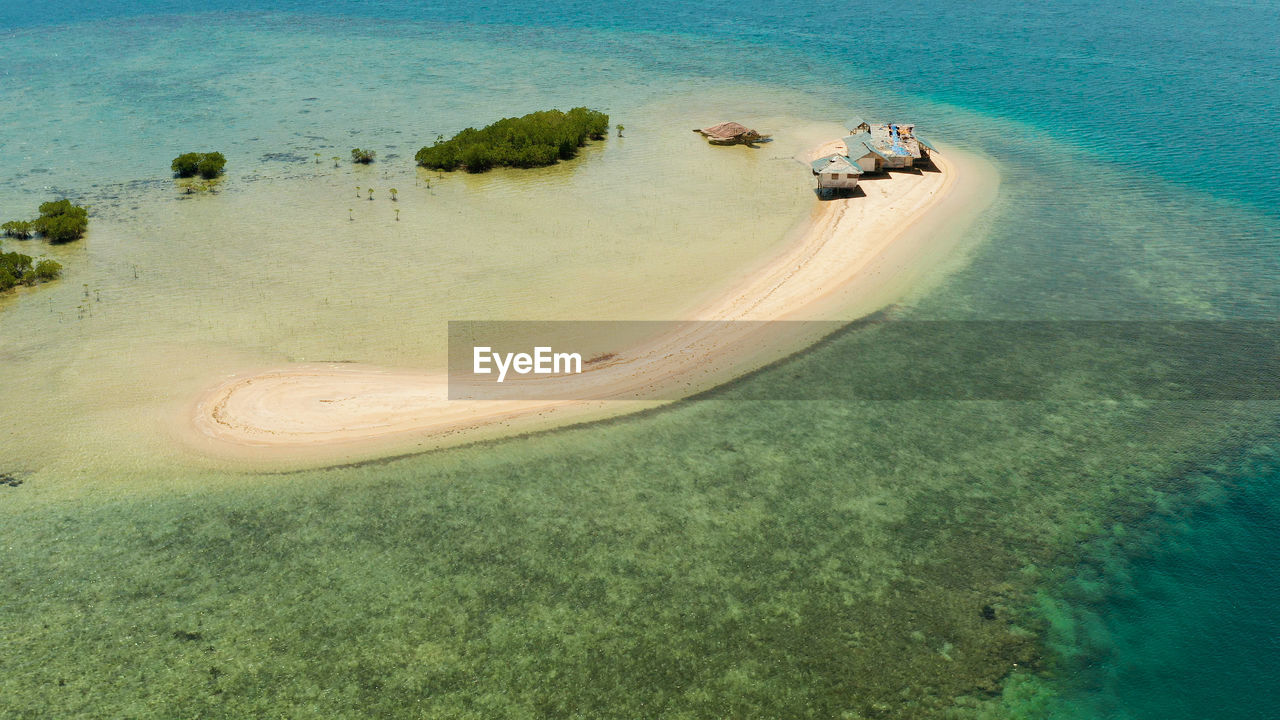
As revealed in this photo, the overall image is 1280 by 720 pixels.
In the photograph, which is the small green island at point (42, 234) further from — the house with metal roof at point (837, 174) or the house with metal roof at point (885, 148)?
the house with metal roof at point (885, 148)

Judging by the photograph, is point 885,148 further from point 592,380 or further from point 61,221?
point 61,221

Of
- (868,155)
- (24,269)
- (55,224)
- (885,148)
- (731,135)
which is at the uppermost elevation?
(731,135)

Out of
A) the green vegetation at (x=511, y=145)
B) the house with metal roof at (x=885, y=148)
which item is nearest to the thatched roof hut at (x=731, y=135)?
the house with metal roof at (x=885, y=148)

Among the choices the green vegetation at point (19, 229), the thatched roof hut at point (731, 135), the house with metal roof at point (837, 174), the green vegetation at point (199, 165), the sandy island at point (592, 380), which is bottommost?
the sandy island at point (592, 380)

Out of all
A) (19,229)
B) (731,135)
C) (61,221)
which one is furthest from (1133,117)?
(19,229)

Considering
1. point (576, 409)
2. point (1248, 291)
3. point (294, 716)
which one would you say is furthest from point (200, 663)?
point (1248, 291)

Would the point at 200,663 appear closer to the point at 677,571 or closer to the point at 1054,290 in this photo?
the point at 677,571

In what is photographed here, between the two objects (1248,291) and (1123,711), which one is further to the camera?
(1248,291)
